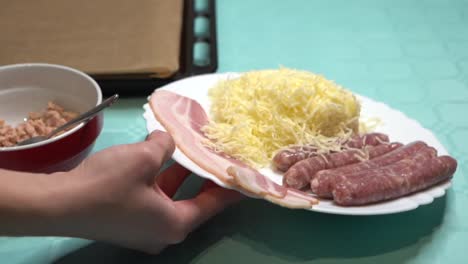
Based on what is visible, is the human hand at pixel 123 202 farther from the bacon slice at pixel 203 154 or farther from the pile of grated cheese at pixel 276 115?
the pile of grated cheese at pixel 276 115

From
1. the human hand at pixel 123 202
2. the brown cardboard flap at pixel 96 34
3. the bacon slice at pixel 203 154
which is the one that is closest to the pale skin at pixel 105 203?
the human hand at pixel 123 202

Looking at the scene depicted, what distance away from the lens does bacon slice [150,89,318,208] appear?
1.15 meters

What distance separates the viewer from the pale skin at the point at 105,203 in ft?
3.04

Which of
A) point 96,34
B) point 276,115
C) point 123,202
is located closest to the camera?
point 123,202

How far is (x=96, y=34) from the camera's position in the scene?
2.05m

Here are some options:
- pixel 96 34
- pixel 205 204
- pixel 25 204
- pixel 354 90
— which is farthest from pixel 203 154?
pixel 96 34

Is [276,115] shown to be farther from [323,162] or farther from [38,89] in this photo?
[38,89]

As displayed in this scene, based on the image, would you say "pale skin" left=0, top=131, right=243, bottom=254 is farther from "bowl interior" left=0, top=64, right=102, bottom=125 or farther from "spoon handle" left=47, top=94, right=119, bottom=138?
"bowl interior" left=0, top=64, right=102, bottom=125

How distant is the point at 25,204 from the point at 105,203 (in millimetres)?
153

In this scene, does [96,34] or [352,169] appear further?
[96,34]

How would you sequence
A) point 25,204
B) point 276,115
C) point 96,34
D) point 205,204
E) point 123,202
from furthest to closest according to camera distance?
point 96,34, point 276,115, point 205,204, point 123,202, point 25,204

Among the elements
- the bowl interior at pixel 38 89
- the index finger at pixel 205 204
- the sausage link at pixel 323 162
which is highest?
the bowl interior at pixel 38 89

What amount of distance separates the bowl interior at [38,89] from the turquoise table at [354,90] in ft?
0.66

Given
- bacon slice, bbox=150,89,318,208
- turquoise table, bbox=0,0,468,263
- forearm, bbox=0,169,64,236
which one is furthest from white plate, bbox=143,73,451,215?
forearm, bbox=0,169,64,236
